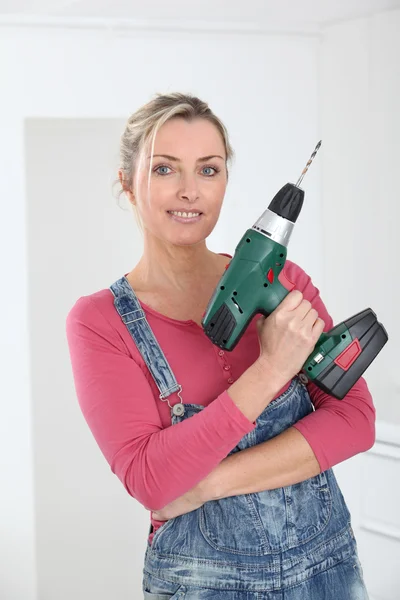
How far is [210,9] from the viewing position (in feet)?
8.84

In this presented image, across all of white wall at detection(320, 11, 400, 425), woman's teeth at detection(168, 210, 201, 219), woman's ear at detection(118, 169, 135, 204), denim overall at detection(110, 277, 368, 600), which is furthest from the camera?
white wall at detection(320, 11, 400, 425)

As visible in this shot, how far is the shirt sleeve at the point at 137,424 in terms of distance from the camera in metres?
1.25

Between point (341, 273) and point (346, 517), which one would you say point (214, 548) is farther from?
point (341, 273)

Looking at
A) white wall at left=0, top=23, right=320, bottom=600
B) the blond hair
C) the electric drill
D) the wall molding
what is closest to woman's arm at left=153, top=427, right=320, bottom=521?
the electric drill

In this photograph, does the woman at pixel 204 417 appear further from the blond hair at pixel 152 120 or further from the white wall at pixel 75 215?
the white wall at pixel 75 215

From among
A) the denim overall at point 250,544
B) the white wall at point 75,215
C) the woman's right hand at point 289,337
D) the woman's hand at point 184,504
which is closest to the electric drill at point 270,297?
the woman's right hand at point 289,337

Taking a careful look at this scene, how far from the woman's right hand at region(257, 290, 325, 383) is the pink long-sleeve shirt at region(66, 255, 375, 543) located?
0.10m

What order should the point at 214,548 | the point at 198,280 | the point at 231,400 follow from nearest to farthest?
the point at 231,400, the point at 214,548, the point at 198,280

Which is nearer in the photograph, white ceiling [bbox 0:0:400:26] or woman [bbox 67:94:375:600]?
woman [bbox 67:94:375:600]

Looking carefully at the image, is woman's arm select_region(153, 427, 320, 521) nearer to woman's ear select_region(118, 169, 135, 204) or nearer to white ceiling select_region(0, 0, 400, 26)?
woman's ear select_region(118, 169, 135, 204)

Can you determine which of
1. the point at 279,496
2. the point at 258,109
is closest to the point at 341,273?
the point at 258,109

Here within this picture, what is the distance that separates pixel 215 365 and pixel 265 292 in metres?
0.19

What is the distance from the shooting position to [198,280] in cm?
156

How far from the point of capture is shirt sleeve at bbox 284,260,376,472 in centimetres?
137
